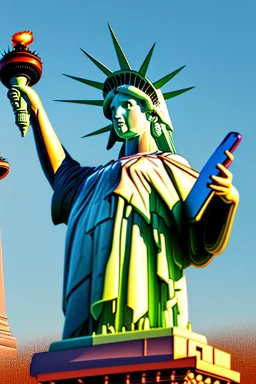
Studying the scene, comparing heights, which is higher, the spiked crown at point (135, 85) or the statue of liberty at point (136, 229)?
the spiked crown at point (135, 85)

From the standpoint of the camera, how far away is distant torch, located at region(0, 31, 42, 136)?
588 inches

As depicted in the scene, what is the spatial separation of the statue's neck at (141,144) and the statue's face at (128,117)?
0.25 ft

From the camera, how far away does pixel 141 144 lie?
46.0ft

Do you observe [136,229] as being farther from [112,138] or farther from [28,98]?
[28,98]

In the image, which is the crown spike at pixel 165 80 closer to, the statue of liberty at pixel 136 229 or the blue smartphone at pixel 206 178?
the statue of liberty at pixel 136 229

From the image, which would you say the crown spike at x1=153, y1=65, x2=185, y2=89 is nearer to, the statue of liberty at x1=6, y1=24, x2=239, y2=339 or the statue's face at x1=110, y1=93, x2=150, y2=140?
the statue of liberty at x1=6, y1=24, x2=239, y2=339

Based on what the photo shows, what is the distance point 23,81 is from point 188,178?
3.72m

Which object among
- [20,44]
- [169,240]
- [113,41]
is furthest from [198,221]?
[20,44]

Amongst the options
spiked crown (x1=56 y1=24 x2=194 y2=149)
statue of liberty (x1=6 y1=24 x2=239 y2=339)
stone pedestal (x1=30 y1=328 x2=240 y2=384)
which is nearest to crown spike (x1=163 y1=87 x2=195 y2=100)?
spiked crown (x1=56 y1=24 x2=194 y2=149)

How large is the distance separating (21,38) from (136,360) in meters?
6.79

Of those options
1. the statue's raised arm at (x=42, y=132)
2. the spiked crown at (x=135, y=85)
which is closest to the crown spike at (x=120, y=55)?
the spiked crown at (x=135, y=85)

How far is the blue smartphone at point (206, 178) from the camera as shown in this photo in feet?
40.1

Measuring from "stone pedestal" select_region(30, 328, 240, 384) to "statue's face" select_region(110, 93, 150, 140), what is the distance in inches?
145

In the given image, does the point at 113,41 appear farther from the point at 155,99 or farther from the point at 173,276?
the point at 173,276
